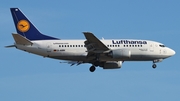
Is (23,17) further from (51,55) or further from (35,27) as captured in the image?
(51,55)

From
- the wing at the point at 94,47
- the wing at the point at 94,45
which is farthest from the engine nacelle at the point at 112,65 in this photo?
the wing at the point at 94,45

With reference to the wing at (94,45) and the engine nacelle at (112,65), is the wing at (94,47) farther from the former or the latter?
the engine nacelle at (112,65)

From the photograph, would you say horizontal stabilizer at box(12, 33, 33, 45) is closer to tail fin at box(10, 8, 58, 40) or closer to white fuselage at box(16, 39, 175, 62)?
white fuselage at box(16, 39, 175, 62)

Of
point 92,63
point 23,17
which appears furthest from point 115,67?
point 23,17

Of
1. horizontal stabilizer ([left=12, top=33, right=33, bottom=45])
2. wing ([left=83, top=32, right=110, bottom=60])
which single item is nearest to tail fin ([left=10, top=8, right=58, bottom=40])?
horizontal stabilizer ([left=12, top=33, right=33, bottom=45])

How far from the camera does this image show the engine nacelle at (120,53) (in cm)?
8250

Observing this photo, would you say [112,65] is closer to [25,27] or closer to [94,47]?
[94,47]

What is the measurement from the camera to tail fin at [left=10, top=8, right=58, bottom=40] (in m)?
85.6

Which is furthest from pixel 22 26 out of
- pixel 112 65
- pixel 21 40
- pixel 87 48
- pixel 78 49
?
pixel 112 65

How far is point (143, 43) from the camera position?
8619 centimetres

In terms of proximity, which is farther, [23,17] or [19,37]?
[23,17]

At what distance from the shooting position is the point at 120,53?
82.6 metres

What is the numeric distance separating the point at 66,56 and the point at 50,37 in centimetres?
397

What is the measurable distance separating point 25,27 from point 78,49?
8.60 m
